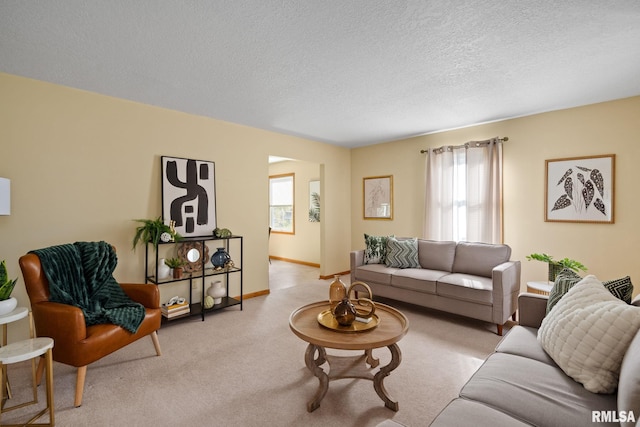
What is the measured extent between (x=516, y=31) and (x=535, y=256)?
91.9 inches

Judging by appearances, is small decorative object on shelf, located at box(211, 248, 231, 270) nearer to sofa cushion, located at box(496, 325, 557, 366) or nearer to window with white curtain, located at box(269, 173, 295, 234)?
sofa cushion, located at box(496, 325, 557, 366)

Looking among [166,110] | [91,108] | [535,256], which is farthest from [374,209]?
[91,108]

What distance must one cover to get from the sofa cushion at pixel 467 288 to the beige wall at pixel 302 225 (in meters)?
3.67

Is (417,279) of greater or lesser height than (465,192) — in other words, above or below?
below

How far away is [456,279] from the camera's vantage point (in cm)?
347

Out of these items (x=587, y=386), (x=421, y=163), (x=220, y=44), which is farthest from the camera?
(x=421, y=163)

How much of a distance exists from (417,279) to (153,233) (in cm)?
312

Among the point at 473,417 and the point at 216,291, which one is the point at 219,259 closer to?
the point at 216,291

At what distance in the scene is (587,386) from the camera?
53.2 inches

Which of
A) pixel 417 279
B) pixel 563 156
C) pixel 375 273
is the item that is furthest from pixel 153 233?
pixel 563 156

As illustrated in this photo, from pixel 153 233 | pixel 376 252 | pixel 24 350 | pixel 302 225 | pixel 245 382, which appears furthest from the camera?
pixel 302 225

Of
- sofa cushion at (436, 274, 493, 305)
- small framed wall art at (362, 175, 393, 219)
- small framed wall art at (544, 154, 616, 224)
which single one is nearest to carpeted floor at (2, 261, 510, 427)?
sofa cushion at (436, 274, 493, 305)

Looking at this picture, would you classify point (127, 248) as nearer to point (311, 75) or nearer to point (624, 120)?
point (311, 75)

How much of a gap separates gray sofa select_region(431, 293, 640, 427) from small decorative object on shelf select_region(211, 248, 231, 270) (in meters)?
→ 3.13
